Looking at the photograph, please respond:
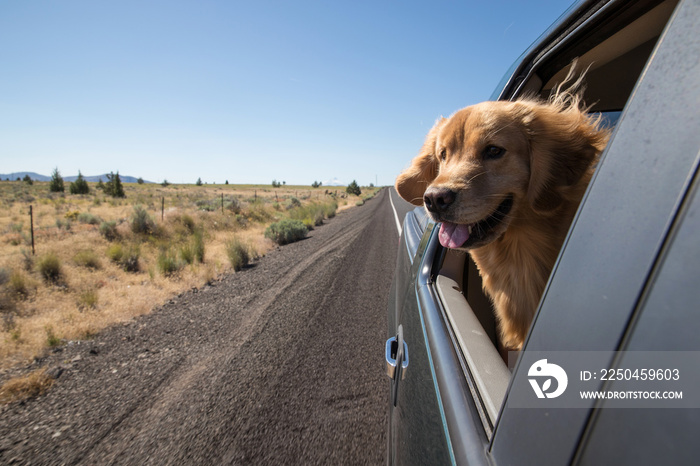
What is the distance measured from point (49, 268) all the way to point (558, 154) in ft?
36.4

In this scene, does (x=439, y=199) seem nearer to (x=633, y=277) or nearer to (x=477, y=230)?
(x=477, y=230)

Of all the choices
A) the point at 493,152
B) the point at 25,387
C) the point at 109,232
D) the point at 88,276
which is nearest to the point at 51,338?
the point at 25,387

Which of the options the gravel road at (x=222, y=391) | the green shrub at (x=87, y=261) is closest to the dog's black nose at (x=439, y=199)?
the gravel road at (x=222, y=391)

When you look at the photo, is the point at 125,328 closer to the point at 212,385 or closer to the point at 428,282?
the point at 212,385

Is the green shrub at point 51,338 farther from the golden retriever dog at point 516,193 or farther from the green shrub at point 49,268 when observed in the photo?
the golden retriever dog at point 516,193

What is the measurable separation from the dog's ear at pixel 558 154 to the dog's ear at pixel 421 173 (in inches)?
31.2

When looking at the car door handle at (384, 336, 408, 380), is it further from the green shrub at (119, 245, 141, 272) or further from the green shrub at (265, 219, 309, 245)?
the green shrub at (265, 219, 309, 245)

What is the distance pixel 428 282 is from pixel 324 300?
3.98 metres

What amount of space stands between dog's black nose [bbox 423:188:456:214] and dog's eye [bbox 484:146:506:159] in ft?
1.23

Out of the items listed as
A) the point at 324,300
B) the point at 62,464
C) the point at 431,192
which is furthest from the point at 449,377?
the point at 324,300

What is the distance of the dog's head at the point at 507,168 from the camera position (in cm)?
156

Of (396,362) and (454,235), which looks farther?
(396,362)

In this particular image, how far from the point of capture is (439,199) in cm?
159

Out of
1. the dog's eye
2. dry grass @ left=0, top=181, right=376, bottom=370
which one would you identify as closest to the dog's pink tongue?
the dog's eye
